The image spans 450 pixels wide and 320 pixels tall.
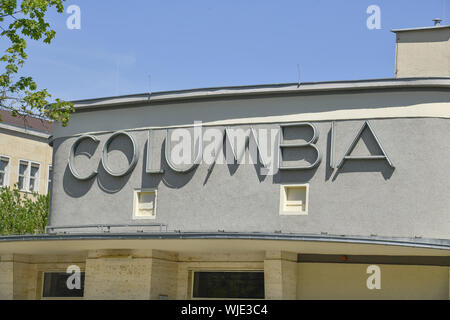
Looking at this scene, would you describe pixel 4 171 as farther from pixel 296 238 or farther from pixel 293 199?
pixel 296 238

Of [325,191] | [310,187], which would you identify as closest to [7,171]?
[310,187]

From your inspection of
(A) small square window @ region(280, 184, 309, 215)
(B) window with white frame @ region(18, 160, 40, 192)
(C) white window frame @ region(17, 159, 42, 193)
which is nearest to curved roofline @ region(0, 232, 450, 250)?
(A) small square window @ region(280, 184, 309, 215)

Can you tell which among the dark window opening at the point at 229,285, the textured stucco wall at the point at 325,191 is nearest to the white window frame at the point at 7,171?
the textured stucco wall at the point at 325,191

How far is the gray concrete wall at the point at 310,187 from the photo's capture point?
85.3 ft

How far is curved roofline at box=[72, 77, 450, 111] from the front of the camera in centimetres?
2647

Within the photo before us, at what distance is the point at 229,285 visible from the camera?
28344 millimetres

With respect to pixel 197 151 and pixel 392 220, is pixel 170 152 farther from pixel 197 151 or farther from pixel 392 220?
pixel 392 220

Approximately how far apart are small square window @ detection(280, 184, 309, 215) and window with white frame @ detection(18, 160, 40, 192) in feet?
93.0

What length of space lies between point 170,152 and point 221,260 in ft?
13.3

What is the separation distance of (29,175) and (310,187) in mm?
30074

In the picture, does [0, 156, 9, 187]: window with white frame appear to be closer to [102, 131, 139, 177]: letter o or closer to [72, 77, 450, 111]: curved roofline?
[72, 77, 450, 111]: curved roofline

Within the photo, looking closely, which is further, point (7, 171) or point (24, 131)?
point (24, 131)

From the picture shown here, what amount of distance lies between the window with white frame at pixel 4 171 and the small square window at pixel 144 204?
77.3 feet

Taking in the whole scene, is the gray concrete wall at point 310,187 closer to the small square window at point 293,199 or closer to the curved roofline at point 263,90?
the small square window at point 293,199
